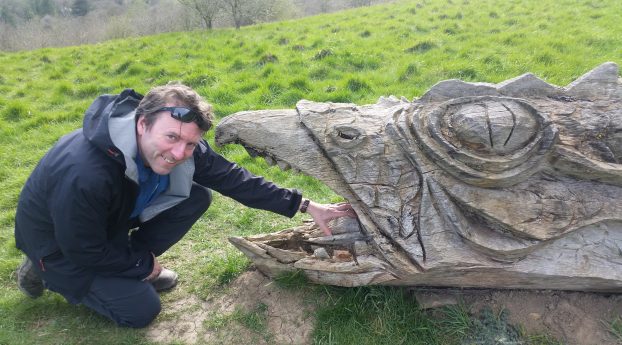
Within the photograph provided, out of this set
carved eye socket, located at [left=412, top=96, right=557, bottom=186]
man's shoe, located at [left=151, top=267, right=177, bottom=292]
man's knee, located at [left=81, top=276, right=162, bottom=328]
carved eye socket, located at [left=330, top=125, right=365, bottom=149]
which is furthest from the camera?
man's shoe, located at [left=151, top=267, right=177, bottom=292]

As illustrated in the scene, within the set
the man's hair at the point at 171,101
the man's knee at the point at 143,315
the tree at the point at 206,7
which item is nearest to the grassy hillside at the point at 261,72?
the man's knee at the point at 143,315

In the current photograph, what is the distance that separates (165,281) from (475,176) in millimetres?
2736

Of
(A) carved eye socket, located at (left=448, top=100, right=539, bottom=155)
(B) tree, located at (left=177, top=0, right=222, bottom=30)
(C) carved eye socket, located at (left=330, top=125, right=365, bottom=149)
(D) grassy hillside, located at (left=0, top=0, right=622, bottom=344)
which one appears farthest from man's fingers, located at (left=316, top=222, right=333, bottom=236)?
(B) tree, located at (left=177, top=0, right=222, bottom=30)

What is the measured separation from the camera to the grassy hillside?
12.8 ft

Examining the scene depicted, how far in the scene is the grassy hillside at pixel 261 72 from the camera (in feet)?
12.8

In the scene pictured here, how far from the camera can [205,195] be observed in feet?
11.9

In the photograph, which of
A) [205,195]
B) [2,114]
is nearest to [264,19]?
[2,114]

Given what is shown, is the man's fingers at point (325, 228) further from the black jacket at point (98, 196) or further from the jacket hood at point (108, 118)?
the jacket hood at point (108, 118)

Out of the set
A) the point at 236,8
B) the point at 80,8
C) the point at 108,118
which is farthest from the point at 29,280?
the point at 80,8

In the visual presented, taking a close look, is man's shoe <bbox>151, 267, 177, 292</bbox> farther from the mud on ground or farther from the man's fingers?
the man's fingers

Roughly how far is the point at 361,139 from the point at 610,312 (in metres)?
2.17

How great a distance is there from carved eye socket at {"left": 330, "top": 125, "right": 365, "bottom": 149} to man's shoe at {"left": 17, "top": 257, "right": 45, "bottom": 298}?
264cm

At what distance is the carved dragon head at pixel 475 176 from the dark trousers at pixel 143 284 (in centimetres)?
85

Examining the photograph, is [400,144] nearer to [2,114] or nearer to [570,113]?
[570,113]
